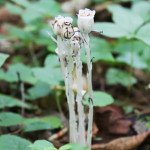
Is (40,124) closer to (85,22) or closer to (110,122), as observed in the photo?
(110,122)

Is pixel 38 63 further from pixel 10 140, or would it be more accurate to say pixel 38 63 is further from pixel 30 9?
pixel 10 140

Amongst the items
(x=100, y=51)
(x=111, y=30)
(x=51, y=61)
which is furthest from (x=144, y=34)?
(x=51, y=61)

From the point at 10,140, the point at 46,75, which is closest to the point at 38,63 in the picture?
the point at 46,75

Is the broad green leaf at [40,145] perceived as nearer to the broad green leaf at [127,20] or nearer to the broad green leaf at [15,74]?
the broad green leaf at [15,74]

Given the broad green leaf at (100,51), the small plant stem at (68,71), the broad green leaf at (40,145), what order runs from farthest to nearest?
the broad green leaf at (100,51) → the small plant stem at (68,71) → the broad green leaf at (40,145)

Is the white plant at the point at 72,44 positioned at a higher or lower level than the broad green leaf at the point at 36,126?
higher

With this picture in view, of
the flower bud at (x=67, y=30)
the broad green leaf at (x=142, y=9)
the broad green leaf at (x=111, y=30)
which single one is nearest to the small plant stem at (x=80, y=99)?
the flower bud at (x=67, y=30)

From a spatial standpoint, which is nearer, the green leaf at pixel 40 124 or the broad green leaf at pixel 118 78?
the green leaf at pixel 40 124
